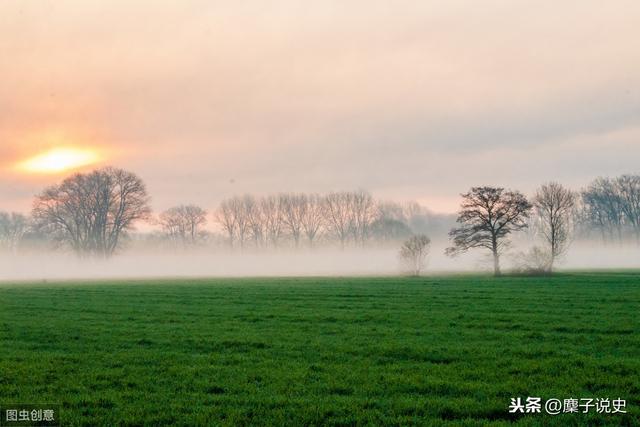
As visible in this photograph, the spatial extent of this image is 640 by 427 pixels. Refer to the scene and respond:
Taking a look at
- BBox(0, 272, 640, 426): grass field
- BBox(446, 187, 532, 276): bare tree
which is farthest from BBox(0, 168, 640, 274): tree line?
BBox(0, 272, 640, 426): grass field

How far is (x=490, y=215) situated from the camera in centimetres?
6562

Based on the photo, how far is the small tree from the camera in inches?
2643

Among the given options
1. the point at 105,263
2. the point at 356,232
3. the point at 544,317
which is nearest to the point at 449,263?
the point at 356,232

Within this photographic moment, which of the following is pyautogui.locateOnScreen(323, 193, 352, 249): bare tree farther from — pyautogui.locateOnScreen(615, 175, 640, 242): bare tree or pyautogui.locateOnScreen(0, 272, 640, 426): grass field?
pyautogui.locateOnScreen(0, 272, 640, 426): grass field

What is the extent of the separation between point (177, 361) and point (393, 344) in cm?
608

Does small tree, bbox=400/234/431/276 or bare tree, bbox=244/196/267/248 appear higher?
bare tree, bbox=244/196/267/248

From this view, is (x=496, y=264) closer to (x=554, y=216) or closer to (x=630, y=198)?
(x=554, y=216)

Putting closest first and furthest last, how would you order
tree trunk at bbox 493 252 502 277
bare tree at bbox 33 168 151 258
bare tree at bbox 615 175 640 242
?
tree trunk at bbox 493 252 502 277 → bare tree at bbox 33 168 151 258 → bare tree at bbox 615 175 640 242

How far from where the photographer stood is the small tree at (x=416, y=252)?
2643 inches

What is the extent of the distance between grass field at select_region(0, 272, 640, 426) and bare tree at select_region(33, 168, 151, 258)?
250ft

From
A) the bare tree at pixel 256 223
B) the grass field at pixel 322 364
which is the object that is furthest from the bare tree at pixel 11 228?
the grass field at pixel 322 364

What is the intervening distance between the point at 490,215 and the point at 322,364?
56.6 m

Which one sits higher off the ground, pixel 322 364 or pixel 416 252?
pixel 416 252

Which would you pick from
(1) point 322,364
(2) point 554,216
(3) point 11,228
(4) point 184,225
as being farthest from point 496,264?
(3) point 11,228
